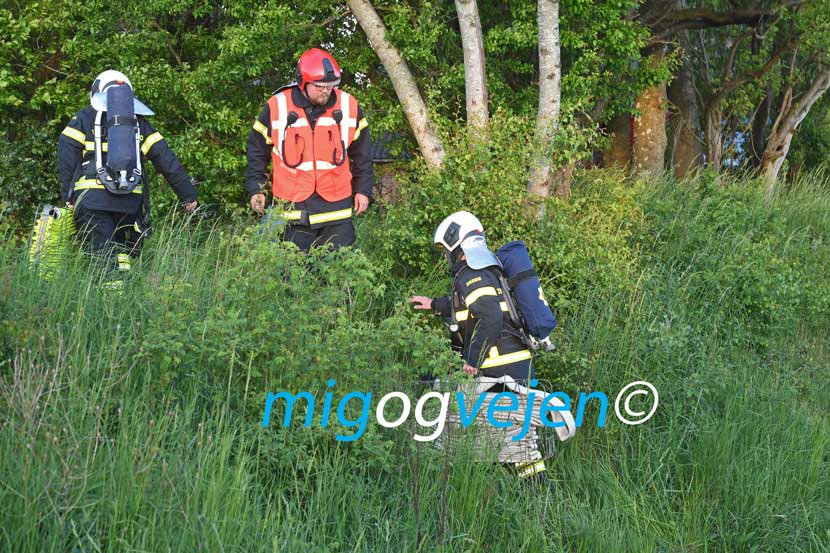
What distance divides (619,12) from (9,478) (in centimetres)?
758

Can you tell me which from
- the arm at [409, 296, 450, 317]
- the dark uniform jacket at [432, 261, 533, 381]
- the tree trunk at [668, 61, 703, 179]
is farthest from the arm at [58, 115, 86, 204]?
the tree trunk at [668, 61, 703, 179]

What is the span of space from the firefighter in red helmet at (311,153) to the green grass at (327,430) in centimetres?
66

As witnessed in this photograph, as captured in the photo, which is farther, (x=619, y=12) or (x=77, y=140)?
(x=619, y=12)

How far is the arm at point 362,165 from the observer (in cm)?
779

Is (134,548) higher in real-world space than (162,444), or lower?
lower

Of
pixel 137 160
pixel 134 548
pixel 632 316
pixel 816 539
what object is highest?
pixel 137 160

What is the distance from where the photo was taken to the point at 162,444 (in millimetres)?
4875

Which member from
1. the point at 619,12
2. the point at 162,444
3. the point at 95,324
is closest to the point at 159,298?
the point at 95,324

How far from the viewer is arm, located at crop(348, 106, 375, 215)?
779cm

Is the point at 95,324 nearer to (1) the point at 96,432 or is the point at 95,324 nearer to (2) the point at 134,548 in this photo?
(1) the point at 96,432

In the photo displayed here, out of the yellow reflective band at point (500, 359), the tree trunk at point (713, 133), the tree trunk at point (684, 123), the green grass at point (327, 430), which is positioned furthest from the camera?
Answer: the tree trunk at point (713, 133)

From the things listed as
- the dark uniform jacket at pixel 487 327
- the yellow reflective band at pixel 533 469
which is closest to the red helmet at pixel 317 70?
the dark uniform jacket at pixel 487 327

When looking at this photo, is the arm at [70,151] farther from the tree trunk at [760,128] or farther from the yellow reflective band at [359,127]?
the tree trunk at [760,128]

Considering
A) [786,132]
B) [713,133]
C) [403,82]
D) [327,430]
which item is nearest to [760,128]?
[786,132]
